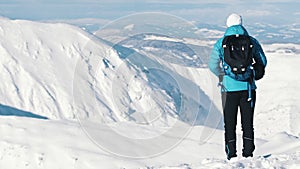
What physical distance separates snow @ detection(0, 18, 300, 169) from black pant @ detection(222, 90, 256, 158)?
0.82 ft

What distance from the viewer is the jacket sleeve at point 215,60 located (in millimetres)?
6977

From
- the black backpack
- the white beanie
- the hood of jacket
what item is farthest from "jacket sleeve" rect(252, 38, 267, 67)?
the white beanie

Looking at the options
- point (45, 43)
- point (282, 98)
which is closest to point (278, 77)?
point (282, 98)

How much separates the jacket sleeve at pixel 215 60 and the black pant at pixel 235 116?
376 mm

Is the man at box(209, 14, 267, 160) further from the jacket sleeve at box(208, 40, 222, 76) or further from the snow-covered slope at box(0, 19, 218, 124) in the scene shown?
the snow-covered slope at box(0, 19, 218, 124)

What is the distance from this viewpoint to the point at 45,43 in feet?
167

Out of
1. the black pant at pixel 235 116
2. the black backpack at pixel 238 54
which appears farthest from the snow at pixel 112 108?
the black backpack at pixel 238 54

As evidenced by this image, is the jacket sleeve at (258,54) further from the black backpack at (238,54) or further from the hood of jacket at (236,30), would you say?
the hood of jacket at (236,30)

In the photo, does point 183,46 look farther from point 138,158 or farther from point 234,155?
point 138,158

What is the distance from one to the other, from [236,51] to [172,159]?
33.9 ft

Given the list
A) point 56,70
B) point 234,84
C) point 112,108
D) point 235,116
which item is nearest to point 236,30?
point 234,84

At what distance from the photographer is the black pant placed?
7.10 meters

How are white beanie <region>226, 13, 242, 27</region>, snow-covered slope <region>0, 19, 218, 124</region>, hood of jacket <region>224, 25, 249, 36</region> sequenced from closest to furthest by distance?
hood of jacket <region>224, 25, 249, 36</region> → white beanie <region>226, 13, 242, 27</region> → snow-covered slope <region>0, 19, 218, 124</region>

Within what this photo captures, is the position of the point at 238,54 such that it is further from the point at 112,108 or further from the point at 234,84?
the point at 112,108
